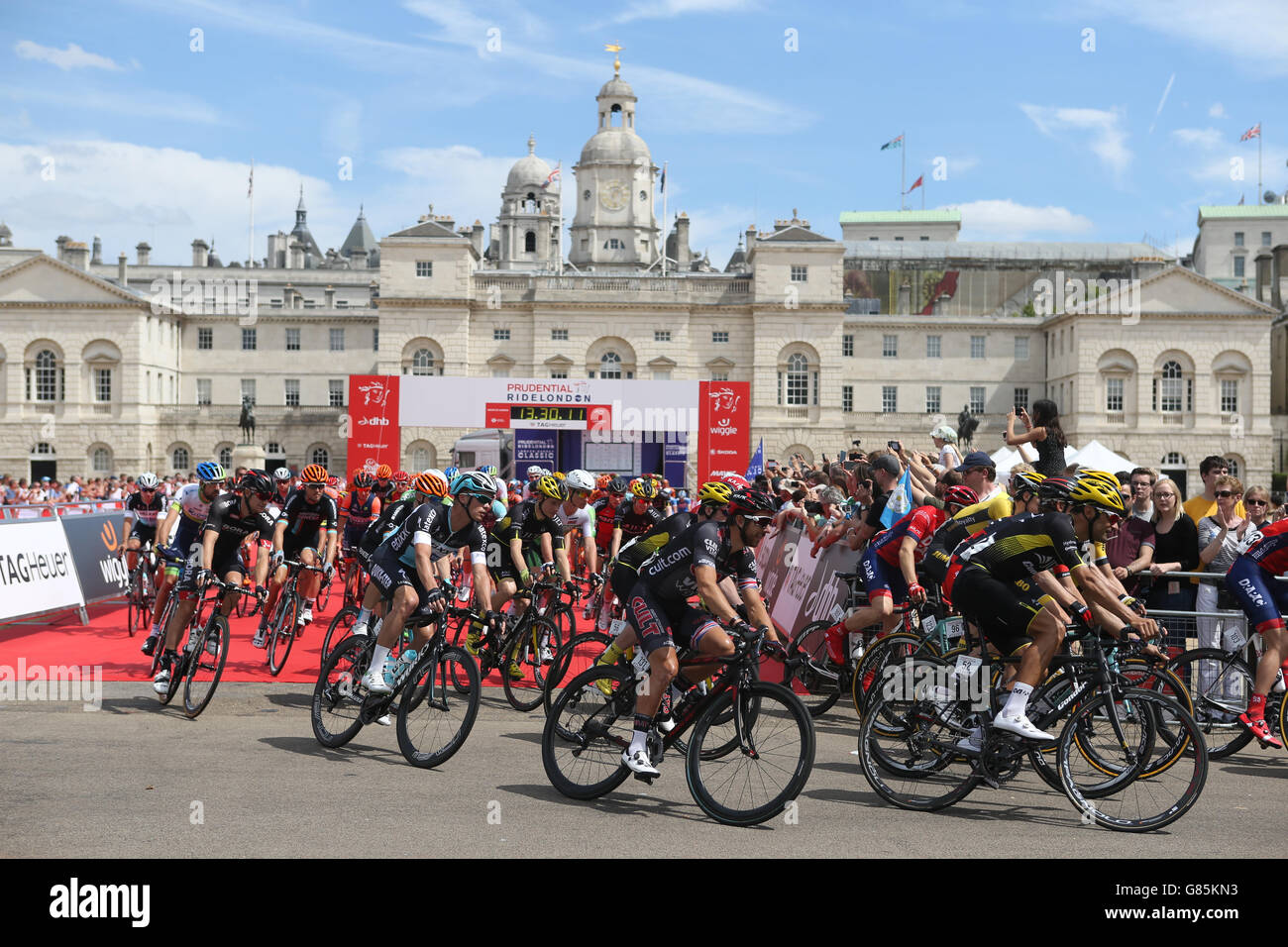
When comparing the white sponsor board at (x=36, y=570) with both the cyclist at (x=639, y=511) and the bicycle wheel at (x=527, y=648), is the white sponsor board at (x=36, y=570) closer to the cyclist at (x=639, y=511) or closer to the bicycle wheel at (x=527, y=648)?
the bicycle wheel at (x=527, y=648)

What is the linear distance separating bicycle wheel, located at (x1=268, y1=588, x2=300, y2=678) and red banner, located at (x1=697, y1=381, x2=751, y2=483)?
26074 millimetres

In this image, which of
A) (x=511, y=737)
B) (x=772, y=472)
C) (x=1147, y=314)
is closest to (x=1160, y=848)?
(x=511, y=737)

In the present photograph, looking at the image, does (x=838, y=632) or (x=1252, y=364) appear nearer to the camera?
(x=838, y=632)

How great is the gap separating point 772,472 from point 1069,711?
12.9m

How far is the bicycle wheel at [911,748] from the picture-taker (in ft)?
23.1

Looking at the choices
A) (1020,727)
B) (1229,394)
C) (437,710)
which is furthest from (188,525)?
(1229,394)

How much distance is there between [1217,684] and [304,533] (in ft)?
27.6

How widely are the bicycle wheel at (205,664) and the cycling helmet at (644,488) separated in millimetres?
4544

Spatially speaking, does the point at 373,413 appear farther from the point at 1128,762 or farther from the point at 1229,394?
the point at 1229,394

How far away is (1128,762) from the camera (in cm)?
678

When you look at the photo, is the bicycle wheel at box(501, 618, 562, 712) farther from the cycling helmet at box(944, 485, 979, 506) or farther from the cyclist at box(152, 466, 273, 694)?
the cycling helmet at box(944, 485, 979, 506)

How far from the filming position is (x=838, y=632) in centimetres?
997

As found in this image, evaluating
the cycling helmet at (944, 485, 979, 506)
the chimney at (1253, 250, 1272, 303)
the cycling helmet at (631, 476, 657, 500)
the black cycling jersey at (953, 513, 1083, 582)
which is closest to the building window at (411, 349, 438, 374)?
the chimney at (1253, 250, 1272, 303)
